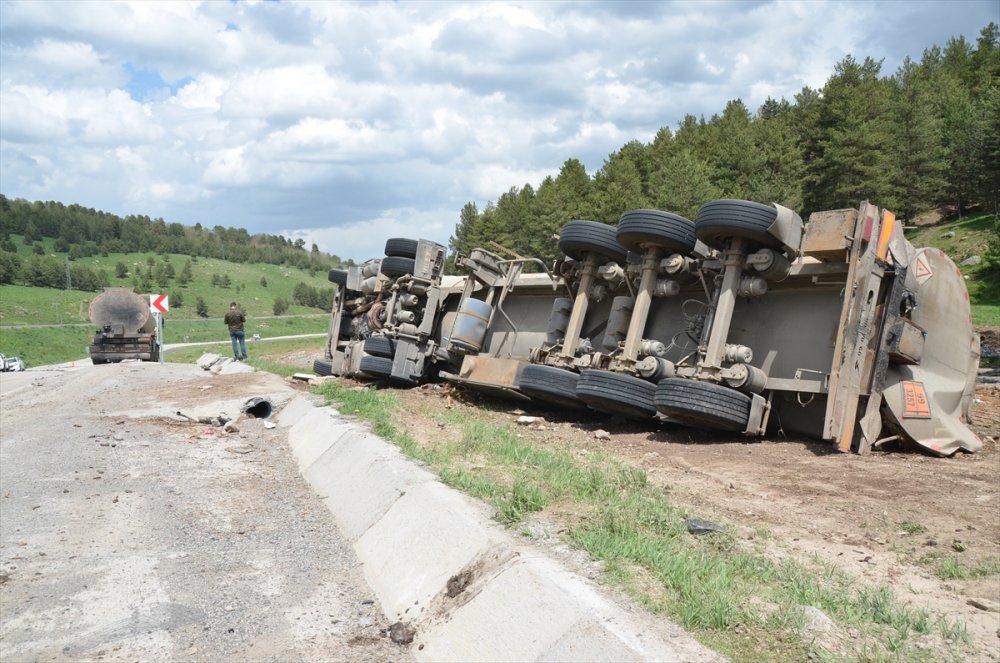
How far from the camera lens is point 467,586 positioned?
150 inches

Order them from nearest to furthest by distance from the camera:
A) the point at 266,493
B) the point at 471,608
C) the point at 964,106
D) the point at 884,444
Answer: the point at 471,608 → the point at 266,493 → the point at 884,444 → the point at 964,106

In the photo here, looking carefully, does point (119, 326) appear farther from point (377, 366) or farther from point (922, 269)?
point (922, 269)

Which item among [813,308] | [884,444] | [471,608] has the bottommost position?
[471,608]

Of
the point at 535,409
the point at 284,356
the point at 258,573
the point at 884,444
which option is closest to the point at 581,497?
the point at 258,573

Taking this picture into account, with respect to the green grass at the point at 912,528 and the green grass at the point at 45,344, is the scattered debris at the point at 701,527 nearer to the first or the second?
the green grass at the point at 912,528

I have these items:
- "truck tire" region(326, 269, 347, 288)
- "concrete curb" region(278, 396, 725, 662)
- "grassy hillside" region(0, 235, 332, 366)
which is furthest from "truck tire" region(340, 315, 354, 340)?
"grassy hillside" region(0, 235, 332, 366)

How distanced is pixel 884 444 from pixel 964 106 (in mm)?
52493

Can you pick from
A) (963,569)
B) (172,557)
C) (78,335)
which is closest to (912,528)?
(963,569)

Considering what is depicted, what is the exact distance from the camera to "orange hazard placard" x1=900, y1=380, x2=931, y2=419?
761 cm

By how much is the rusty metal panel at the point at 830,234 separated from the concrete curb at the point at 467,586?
4486 millimetres

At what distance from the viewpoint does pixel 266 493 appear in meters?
6.62

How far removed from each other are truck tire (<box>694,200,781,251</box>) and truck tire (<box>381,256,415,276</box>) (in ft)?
21.0

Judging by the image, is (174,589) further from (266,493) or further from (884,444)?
(884,444)

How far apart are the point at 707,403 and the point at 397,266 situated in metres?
7.29
